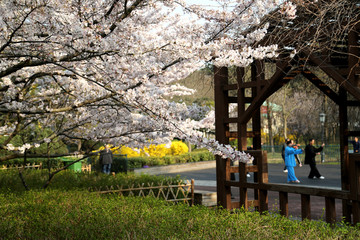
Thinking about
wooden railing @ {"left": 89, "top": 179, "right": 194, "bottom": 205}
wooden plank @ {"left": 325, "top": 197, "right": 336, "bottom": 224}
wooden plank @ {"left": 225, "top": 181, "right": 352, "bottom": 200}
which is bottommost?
wooden railing @ {"left": 89, "top": 179, "right": 194, "bottom": 205}

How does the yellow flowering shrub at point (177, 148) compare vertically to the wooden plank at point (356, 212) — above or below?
above

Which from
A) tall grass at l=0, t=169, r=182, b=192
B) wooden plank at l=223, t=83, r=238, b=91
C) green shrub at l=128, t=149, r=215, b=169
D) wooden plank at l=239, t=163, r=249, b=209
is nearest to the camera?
wooden plank at l=239, t=163, r=249, b=209

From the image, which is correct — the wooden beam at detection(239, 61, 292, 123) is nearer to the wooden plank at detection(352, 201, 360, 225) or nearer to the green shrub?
the wooden plank at detection(352, 201, 360, 225)

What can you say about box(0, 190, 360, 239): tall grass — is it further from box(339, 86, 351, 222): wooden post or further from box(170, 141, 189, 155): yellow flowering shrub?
box(170, 141, 189, 155): yellow flowering shrub

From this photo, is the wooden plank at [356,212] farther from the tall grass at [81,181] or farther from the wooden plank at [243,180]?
the tall grass at [81,181]

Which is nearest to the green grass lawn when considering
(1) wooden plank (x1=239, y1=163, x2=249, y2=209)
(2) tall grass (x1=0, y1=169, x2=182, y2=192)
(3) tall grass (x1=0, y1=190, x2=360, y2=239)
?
(3) tall grass (x1=0, y1=190, x2=360, y2=239)

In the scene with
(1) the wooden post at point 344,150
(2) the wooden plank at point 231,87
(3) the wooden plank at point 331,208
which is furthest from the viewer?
(2) the wooden plank at point 231,87

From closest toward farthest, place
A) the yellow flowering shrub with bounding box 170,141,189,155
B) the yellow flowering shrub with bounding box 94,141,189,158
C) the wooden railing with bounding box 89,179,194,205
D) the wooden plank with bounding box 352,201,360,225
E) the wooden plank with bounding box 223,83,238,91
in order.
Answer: the wooden plank with bounding box 352,201,360,225
the wooden plank with bounding box 223,83,238,91
the wooden railing with bounding box 89,179,194,205
the yellow flowering shrub with bounding box 94,141,189,158
the yellow flowering shrub with bounding box 170,141,189,155

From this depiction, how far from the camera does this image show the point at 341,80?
5559 mm

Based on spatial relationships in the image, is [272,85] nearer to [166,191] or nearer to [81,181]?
[166,191]

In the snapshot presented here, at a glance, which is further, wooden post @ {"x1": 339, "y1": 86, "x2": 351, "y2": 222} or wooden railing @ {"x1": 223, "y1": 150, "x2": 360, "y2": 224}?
wooden post @ {"x1": 339, "y1": 86, "x2": 351, "y2": 222}

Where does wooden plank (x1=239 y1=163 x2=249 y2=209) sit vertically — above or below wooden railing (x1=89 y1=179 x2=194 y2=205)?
above

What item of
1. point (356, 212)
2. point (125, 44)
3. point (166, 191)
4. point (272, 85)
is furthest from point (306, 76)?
point (166, 191)

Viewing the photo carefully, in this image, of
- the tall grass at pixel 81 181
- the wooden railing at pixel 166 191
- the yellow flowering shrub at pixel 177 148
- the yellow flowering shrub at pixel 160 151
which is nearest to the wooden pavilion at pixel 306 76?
the wooden railing at pixel 166 191
